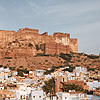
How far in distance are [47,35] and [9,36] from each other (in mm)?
9409

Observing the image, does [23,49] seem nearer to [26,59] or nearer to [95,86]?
[26,59]

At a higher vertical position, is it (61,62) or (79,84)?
(61,62)

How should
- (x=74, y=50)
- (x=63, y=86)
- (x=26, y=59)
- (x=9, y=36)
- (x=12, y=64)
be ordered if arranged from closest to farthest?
(x=63, y=86) < (x=12, y=64) < (x=26, y=59) < (x=9, y=36) < (x=74, y=50)

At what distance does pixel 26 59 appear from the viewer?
46188mm

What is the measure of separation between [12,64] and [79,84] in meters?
22.5

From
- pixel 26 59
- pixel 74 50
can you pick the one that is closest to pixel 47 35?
pixel 74 50

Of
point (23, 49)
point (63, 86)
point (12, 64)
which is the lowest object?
point (63, 86)

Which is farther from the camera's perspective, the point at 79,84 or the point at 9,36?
the point at 9,36

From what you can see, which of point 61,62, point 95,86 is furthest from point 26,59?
point 95,86

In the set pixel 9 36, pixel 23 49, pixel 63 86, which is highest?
pixel 9 36

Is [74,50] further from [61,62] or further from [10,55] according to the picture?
[10,55]

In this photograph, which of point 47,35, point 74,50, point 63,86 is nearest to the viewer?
point 63,86

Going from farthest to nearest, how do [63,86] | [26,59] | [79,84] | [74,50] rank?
[74,50], [26,59], [79,84], [63,86]

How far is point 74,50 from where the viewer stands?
60.6 meters
